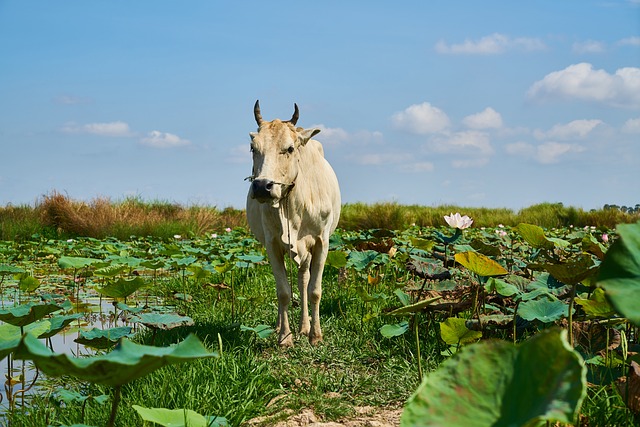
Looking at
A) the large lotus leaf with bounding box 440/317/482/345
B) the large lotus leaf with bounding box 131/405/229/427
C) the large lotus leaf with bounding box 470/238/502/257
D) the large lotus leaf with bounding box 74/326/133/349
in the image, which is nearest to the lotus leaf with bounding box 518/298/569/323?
the large lotus leaf with bounding box 440/317/482/345

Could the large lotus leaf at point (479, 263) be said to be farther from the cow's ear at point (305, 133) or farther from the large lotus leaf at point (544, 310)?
the cow's ear at point (305, 133)

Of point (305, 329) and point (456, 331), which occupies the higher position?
point (456, 331)

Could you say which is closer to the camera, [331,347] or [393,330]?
[393,330]

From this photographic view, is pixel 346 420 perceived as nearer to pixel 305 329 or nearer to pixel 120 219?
pixel 305 329

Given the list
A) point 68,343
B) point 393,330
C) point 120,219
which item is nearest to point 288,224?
point 393,330

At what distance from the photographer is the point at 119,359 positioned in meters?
1.20

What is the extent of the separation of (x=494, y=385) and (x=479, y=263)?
66.7 inches

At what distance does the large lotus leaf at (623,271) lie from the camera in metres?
1.21

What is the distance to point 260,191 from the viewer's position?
394 centimetres

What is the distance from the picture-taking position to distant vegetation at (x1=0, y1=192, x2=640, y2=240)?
13656mm

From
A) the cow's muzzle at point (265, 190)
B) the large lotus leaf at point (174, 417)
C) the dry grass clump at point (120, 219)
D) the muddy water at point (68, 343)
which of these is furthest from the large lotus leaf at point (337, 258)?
the dry grass clump at point (120, 219)

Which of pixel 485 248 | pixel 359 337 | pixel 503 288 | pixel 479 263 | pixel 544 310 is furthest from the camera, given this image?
pixel 359 337

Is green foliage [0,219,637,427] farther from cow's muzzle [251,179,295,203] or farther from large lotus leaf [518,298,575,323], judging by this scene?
cow's muzzle [251,179,295,203]

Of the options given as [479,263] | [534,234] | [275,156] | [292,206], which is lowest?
[479,263]
